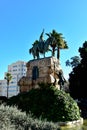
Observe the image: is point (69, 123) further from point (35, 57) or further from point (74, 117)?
point (35, 57)

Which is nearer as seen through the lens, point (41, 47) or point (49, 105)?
point (49, 105)

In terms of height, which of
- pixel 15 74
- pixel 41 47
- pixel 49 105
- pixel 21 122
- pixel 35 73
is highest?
pixel 15 74

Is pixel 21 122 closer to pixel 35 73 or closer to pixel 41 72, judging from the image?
pixel 41 72

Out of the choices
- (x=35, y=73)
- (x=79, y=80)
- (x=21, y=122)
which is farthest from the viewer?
(x=79, y=80)

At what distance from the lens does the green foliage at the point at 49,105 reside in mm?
22109

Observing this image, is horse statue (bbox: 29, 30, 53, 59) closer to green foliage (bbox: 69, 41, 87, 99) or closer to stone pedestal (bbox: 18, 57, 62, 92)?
stone pedestal (bbox: 18, 57, 62, 92)

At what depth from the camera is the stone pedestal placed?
30.9m

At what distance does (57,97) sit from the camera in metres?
23.6

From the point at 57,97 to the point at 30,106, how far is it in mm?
2313

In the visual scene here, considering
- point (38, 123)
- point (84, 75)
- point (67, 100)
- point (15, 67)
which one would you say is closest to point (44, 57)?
point (67, 100)

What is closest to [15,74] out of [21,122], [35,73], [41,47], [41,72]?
[41,47]

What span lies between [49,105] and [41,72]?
880 cm

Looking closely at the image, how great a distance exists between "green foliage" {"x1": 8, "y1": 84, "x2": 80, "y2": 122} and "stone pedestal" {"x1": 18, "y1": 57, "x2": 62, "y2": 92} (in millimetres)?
5681

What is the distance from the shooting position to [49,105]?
23.0 metres
